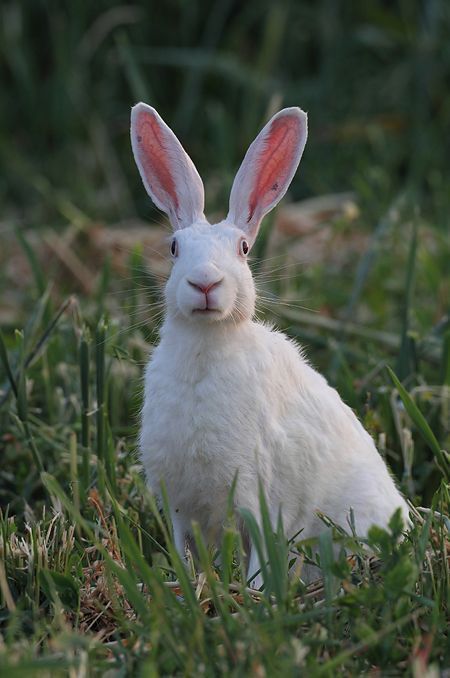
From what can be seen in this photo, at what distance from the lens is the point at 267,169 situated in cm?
337

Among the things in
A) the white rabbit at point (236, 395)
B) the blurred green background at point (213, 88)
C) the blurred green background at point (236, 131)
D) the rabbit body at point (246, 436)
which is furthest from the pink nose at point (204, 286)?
the blurred green background at point (213, 88)

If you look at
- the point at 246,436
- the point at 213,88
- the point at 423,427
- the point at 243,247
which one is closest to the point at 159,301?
the point at 243,247

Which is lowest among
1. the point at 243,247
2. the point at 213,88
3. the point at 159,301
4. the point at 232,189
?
the point at 159,301

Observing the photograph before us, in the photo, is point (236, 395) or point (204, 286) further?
point (236, 395)

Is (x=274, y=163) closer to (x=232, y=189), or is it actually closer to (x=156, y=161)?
(x=232, y=189)

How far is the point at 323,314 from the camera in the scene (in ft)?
16.8

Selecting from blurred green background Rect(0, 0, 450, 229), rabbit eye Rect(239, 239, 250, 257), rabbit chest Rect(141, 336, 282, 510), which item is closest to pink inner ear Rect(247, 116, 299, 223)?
rabbit eye Rect(239, 239, 250, 257)

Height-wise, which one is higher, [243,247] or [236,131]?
[236,131]

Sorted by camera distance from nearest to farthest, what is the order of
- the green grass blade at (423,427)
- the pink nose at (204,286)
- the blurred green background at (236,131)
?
the pink nose at (204,286)
the green grass blade at (423,427)
the blurred green background at (236,131)

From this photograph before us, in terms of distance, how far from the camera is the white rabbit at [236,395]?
3.04 m

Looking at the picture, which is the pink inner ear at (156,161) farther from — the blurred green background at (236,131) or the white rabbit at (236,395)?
the blurred green background at (236,131)

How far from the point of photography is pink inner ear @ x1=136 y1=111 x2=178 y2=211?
335cm

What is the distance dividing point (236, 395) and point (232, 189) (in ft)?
2.06

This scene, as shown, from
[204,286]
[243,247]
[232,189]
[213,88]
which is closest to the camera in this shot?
[204,286]
